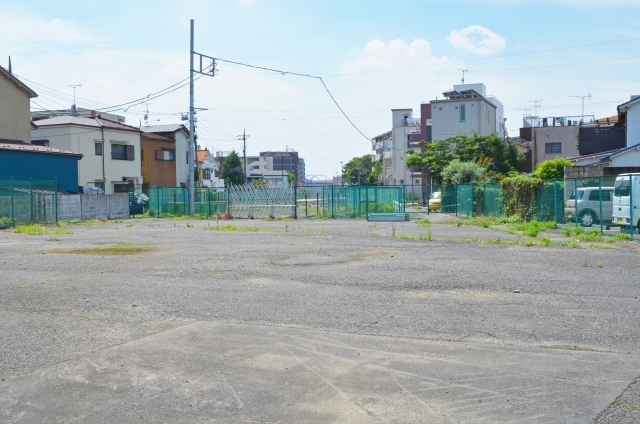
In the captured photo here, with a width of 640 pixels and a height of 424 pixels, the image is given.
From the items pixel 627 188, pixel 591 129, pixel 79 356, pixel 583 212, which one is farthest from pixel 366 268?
pixel 591 129

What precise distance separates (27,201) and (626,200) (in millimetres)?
24043

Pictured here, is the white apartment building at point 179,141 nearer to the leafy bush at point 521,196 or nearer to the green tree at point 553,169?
the green tree at point 553,169

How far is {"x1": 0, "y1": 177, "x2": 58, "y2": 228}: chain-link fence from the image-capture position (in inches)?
1032

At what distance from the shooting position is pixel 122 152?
155ft

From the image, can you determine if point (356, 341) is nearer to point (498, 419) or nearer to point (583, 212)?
point (498, 419)

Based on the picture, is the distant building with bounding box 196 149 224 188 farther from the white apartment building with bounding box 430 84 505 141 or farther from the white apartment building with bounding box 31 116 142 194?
the white apartment building with bounding box 430 84 505 141

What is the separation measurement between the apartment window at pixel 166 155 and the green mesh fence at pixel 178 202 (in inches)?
551

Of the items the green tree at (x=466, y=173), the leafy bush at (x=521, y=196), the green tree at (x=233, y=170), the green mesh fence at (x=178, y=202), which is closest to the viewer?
the leafy bush at (x=521, y=196)

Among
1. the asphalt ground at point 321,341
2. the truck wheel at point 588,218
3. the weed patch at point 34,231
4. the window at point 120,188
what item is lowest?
the asphalt ground at point 321,341

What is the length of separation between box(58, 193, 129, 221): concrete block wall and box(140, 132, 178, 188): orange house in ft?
51.8

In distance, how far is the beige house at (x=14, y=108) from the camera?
36.5 metres

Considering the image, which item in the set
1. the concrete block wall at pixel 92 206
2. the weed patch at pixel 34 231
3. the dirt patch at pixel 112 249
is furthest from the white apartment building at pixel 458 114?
the dirt patch at pixel 112 249

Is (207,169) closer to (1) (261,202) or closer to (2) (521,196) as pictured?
(1) (261,202)

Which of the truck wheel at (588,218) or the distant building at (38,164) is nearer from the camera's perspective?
the truck wheel at (588,218)
